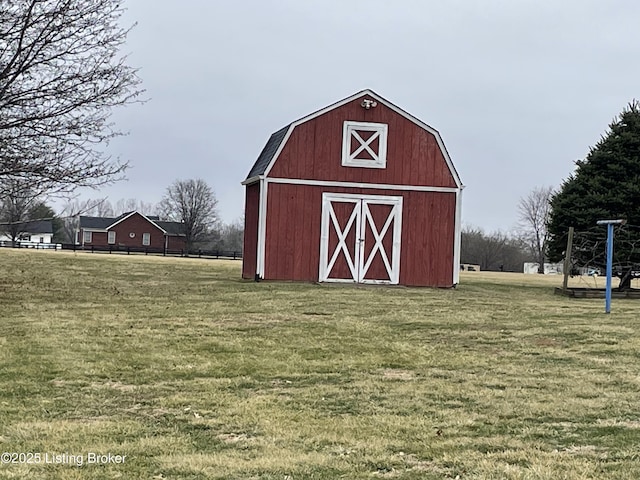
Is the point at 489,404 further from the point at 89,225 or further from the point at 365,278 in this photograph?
the point at 89,225

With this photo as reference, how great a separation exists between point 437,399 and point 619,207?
48.5 ft

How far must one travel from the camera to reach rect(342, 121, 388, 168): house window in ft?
60.9

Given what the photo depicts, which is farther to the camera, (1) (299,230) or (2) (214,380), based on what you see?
(1) (299,230)

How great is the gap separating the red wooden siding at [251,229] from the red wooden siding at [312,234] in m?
0.74

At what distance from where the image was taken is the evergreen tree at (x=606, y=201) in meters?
19.1

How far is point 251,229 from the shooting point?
784 inches

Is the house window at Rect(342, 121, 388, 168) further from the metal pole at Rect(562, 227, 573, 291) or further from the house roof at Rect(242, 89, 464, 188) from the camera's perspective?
the metal pole at Rect(562, 227, 573, 291)

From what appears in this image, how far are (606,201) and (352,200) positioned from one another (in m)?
6.38

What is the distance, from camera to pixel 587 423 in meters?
5.41

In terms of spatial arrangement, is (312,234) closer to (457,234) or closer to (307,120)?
(307,120)

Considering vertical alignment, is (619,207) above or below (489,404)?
above

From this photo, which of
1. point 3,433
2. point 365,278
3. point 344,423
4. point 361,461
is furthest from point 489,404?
point 365,278

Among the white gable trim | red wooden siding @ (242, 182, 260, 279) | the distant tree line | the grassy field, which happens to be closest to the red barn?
red wooden siding @ (242, 182, 260, 279)

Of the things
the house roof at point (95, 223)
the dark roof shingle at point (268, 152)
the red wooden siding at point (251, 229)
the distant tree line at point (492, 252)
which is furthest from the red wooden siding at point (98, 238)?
the dark roof shingle at point (268, 152)
